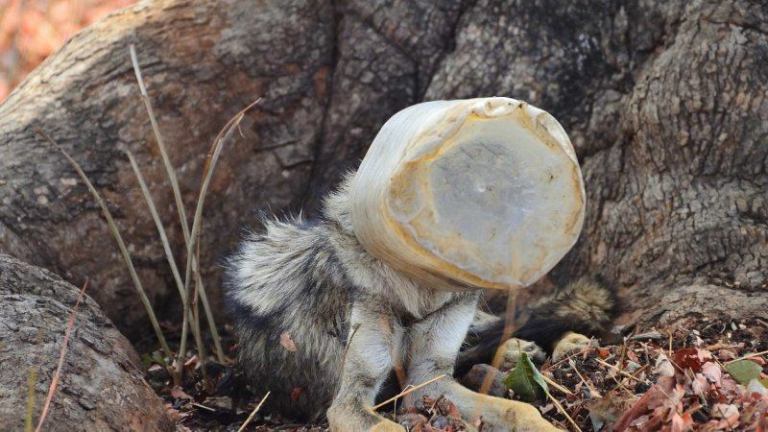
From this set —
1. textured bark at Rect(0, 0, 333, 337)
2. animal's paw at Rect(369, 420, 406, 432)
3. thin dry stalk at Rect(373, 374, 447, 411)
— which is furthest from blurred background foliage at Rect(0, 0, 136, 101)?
animal's paw at Rect(369, 420, 406, 432)

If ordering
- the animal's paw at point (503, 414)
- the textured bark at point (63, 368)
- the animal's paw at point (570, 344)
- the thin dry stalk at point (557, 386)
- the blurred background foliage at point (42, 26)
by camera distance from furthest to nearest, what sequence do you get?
the blurred background foliage at point (42, 26) → the animal's paw at point (570, 344) → the thin dry stalk at point (557, 386) → the animal's paw at point (503, 414) → the textured bark at point (63, 368)

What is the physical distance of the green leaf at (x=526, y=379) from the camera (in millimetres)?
4105

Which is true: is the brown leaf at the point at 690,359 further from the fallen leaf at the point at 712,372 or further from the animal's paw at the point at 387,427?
the animal's paw at the point at 387,427

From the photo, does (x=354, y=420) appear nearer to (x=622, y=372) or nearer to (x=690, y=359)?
(x=622, y=372)

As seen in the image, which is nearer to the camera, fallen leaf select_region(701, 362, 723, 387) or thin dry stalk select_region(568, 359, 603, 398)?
fallen leaf select_region(701, 362, 723, 387)

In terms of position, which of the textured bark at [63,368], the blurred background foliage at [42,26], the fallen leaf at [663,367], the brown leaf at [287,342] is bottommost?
the fallen leaf at [663,367]

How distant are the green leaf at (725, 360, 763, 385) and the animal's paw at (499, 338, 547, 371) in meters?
1.05

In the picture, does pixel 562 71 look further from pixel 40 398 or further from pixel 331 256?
pixel 40 398

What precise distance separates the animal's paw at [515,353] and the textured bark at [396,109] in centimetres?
57

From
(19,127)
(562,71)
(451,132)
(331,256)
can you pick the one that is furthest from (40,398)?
(562,71)

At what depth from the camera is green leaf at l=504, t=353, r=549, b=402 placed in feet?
13.5

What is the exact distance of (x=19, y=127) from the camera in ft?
18.6

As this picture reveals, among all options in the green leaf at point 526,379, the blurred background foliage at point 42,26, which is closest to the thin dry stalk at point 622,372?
the green leaf at point 526,379

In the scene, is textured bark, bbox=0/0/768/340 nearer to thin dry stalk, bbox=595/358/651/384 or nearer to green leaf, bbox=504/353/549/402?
thin dry stalk, bbox=595/358/651/384
